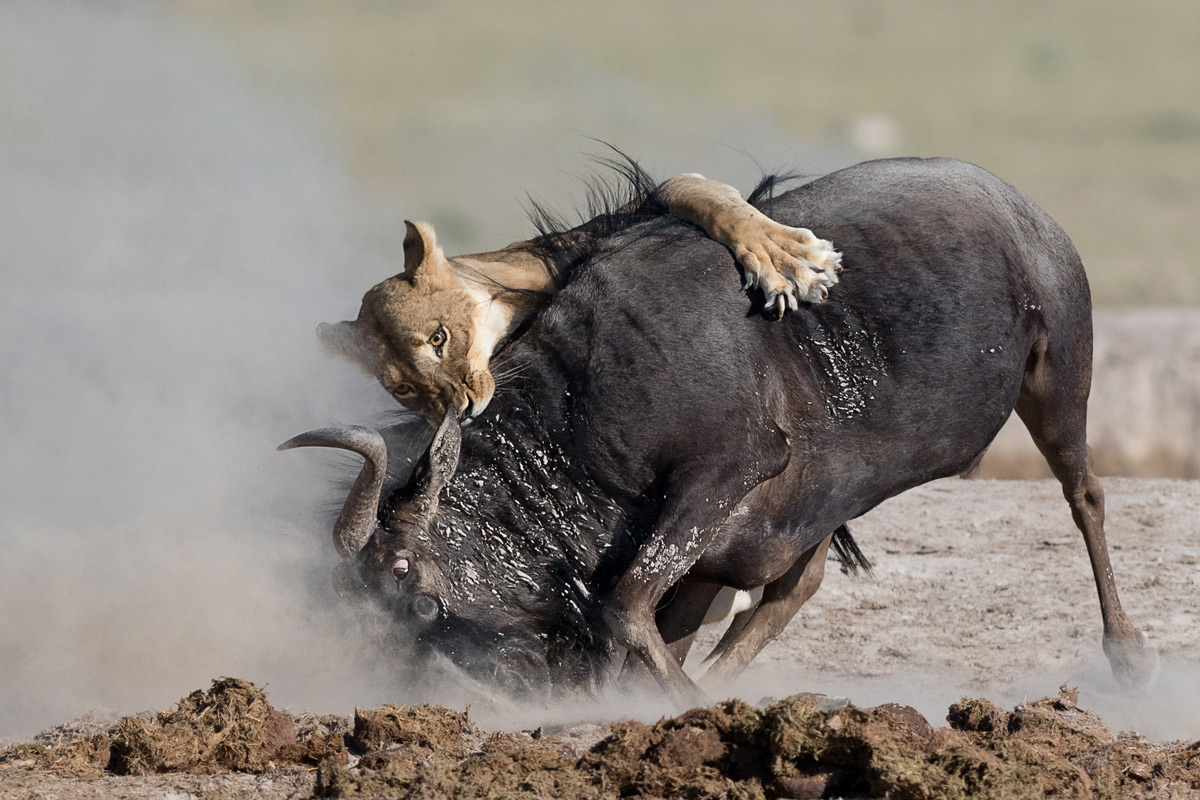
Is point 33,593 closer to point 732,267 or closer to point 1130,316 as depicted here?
point 732,267

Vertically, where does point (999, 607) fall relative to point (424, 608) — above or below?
below

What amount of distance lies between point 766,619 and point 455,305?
6.99 ft

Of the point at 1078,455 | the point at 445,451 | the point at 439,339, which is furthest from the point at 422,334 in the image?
the point at 1078,455

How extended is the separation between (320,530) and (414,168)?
945 inches

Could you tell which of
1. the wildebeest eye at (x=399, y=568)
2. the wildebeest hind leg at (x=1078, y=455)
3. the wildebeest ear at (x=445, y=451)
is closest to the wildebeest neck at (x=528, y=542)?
the wildebeest eye at (x=399, y=568)

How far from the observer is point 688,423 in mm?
4691

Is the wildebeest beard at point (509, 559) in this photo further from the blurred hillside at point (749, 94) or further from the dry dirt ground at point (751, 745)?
the blurred hillside at point (749, 94)

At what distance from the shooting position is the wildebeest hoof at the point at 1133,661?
576 cm

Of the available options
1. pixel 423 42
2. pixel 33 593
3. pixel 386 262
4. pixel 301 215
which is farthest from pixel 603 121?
pixel 33 593

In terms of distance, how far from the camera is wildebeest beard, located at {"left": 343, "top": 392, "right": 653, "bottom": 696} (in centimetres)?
491

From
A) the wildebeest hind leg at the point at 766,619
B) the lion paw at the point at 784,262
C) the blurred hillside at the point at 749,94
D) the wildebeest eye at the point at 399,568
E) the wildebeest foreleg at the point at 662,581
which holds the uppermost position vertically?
the blurred hillside at the point at 749,94

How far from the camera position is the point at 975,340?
5.00 metres

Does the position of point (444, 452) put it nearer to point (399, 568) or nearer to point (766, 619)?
point (399, 568)

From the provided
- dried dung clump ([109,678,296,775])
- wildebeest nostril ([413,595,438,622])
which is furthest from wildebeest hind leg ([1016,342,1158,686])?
dried dung clump ([109,678,296,775])
